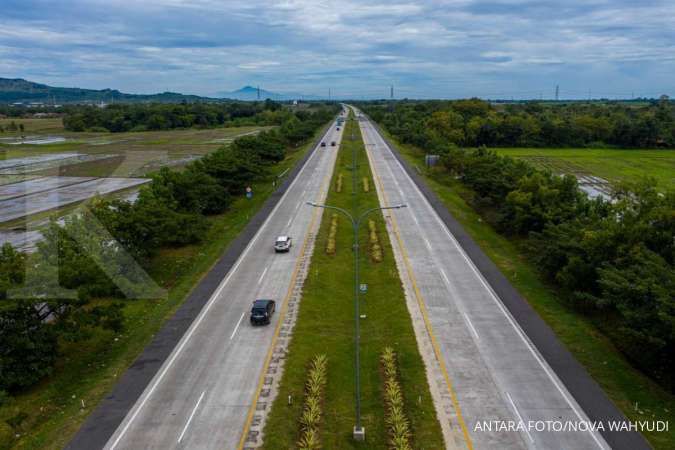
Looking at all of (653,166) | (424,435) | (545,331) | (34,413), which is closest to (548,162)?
(653,166)

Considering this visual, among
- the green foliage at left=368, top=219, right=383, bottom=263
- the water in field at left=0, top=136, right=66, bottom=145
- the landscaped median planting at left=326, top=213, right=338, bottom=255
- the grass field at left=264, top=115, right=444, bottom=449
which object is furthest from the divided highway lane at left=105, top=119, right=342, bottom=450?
the water in field at left=0, top=136, right=66, bottom=145

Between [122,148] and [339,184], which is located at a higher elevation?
[122,148]

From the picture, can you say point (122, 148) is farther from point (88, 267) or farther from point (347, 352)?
point (347, 352)

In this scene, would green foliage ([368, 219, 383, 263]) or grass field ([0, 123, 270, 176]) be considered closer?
green foliage ([368, 219, 383, 263])

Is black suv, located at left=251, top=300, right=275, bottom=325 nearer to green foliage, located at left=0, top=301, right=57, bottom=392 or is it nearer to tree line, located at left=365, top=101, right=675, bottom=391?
green foliage, located at left=0, top=301, right=57, bottom=392

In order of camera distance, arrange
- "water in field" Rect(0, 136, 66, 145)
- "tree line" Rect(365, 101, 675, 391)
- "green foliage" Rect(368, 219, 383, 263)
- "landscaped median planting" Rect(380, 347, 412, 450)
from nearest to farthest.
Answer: "landscaped median planting" Rect(380, 347, 412, 450) < "tree line" Rect(365, 101, 675, 391) < "green foliage" Rect(368, 219, 383, 263) < "water in field" Rect(0, 136, 66, 145)

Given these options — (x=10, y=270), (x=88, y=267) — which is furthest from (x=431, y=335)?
(x=10, y=270)

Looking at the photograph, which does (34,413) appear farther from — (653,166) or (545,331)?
(653,166)
